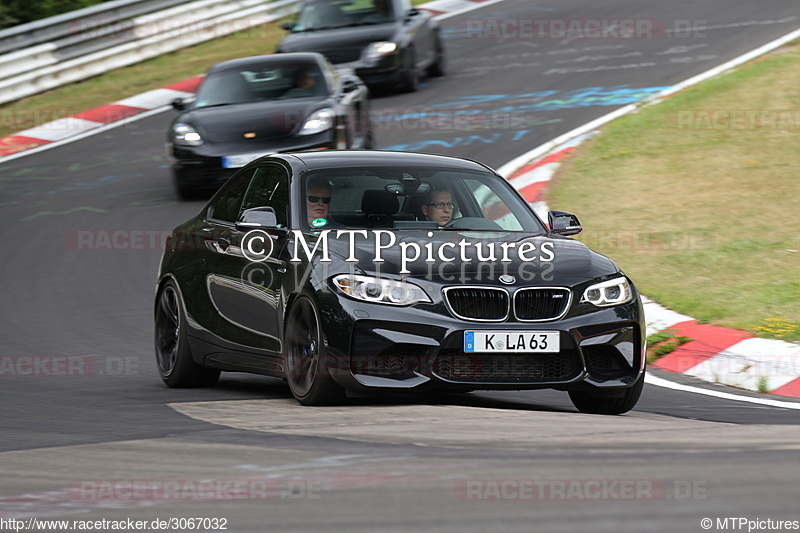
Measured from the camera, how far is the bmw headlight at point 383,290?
6.84 m

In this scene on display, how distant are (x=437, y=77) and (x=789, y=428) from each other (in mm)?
16115

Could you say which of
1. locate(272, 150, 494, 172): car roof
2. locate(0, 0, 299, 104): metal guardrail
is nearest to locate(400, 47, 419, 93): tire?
locate(0, 0, 299, 104): metal guardrail

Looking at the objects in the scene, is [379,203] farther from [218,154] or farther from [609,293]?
[218,154]

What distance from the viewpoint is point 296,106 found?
1488 cm

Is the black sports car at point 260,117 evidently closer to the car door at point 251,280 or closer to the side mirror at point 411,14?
the side mirror at point 411,14

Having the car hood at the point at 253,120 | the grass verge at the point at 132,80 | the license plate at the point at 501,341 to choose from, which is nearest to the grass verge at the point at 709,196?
the license plate at the point at 501,341

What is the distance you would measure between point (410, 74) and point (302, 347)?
13.6 metres

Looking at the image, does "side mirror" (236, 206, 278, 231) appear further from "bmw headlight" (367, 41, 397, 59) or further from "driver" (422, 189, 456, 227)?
"bmw headlight" (367, 41, 397, 59)

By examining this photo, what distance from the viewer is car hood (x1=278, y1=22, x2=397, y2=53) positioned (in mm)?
19953

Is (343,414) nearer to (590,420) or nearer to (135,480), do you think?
(590,420)

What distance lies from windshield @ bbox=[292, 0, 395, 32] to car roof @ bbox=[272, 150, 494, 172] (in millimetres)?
12411

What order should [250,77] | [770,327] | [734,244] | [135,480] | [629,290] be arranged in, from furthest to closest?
[250,77]
[734,244]
[770,327]
[629,290]
[135,480]

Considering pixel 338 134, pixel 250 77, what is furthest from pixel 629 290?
pixel 250 77

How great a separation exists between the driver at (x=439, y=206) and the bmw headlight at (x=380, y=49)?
12.2m
